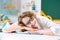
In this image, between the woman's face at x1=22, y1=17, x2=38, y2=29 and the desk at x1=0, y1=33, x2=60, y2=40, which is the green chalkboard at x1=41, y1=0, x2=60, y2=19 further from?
the desk at x1=0, y1=33, x2=60, y2=40

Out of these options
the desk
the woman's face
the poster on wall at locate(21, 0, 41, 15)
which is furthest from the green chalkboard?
the desk

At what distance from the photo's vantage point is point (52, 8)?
1019 mm

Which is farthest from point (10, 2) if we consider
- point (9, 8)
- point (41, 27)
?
point (41, 27)

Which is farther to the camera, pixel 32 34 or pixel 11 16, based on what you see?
pixel 11 16

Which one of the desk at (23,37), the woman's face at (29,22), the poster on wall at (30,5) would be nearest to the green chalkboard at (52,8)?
the poster on wall at (30,5)

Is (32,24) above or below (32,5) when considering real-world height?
below

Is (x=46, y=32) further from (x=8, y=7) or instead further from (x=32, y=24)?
(x=8, y=7)

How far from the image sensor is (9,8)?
0.99 metres

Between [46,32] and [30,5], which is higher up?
[30,5]

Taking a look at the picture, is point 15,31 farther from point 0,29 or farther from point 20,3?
point 20,3

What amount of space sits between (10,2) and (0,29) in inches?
8.7

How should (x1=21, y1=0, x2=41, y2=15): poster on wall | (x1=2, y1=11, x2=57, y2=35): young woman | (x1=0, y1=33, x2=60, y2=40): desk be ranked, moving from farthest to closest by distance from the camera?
(x1=21, y1=0, x2=41, y2=15): poster on wall
(x1=2, y1=11, x2=57, y2=35): young woman
(x1=0, y1=33, x2=60, y2=40): desk

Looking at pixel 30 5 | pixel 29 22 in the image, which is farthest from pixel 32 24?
pixel 30 5

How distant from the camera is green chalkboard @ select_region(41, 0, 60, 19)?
1.01 metres
